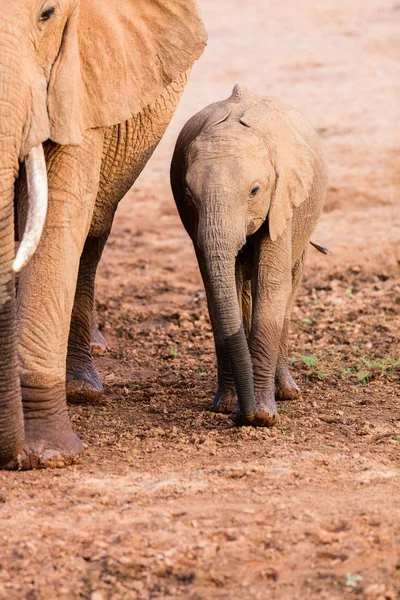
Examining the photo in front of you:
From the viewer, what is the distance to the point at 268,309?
16.9 feet

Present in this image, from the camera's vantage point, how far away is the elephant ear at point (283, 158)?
5156 mm

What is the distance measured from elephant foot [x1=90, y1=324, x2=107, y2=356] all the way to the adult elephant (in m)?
1.61

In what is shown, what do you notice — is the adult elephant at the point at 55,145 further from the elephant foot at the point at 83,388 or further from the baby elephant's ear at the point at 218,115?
the elephant foot at the point at 83,388

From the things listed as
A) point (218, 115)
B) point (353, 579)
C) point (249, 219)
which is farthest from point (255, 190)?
point (353, 579)

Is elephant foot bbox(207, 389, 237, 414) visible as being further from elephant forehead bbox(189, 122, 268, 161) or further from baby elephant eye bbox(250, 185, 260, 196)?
elephant forehead bbox(189, 122, 268, 161)

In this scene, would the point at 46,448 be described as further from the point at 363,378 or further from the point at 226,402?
the point at 363,378

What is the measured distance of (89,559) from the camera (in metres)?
3.39

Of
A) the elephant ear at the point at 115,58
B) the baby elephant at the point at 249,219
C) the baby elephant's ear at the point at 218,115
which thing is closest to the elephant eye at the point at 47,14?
the elephant ear at the point at 115,58

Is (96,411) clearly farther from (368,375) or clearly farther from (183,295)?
(183,295)

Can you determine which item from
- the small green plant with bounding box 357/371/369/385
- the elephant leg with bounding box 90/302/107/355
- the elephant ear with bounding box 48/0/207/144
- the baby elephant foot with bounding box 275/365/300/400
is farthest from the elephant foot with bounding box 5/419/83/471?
the elephant leg with bounding box 90/302/107/355

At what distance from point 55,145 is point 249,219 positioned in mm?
1030

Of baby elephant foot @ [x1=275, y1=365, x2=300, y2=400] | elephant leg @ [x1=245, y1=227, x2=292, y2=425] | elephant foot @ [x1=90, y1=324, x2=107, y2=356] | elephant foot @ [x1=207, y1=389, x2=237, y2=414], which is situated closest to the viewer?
elephant leg @ [x1=245, y1=227, x2=292, y2=425]

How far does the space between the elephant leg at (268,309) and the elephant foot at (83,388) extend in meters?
0.89

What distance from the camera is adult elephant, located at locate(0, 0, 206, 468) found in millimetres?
3941
